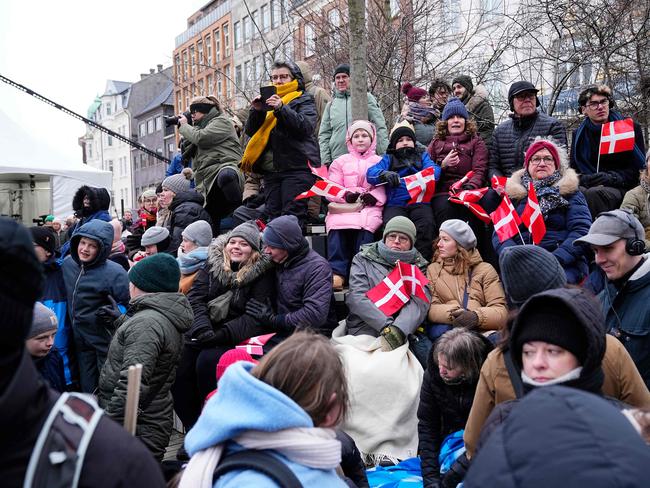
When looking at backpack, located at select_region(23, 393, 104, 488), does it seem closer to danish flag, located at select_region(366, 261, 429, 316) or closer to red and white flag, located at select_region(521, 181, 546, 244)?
danish flag, located at select_region(366, 261, 429, 316)

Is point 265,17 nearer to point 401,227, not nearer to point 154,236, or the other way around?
point 154,236

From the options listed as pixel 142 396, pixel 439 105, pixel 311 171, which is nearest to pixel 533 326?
pixel 142 396

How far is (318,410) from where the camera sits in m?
2.02

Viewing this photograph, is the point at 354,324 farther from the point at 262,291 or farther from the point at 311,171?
the point at 311,171

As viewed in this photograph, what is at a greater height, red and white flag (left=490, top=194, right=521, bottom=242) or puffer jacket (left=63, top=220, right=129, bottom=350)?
red and white flag (left=490, top=194, right=521, bottom=242)

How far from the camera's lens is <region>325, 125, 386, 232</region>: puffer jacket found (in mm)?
6473

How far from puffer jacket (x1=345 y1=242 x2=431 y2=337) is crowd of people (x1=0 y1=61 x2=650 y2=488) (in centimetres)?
2

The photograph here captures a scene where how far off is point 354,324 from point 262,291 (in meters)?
0.84

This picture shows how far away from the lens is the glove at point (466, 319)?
512 cm

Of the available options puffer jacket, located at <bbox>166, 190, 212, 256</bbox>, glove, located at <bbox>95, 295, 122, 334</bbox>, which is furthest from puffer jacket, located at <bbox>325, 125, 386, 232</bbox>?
glove, located at <bbox>95, 295, 122, 334</bbox>

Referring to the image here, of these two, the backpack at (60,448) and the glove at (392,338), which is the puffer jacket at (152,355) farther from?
the backpack at (60,448)

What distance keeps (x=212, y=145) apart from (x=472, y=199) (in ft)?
11.2

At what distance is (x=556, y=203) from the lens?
5.51 m

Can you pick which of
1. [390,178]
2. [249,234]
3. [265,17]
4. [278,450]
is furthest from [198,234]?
[265,17]
